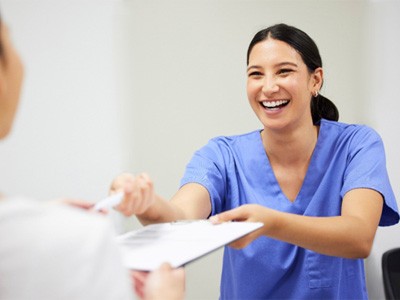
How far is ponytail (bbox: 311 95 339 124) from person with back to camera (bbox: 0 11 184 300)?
0.97 meters

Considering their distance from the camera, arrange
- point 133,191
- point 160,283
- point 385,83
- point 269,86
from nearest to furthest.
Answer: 1. point 160,283
2. point 133,191
3. point 269,86
4. point 385,83

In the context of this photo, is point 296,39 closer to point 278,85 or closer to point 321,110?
point 278,85

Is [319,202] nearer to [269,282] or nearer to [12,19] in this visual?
[269,282]

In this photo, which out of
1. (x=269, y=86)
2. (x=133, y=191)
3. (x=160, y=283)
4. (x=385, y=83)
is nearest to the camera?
(x=160, y=283)

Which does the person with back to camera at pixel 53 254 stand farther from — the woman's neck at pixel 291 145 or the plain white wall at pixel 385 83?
the plain white wall at pixel 385 83

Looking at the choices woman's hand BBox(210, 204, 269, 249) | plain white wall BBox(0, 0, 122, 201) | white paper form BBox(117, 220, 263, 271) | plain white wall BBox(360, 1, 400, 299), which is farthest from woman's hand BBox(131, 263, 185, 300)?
plain white wall BBox(360, 1, 400, 299)

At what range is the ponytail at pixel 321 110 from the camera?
130 centimetres

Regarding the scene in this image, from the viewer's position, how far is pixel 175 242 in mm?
690

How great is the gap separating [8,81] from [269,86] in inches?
31.6

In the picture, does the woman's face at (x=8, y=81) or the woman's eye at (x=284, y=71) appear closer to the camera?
the woman's face at (x=8, y=81)

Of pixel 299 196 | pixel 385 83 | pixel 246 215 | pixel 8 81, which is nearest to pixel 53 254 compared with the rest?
pixel 8 81

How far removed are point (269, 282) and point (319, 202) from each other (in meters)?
0.23

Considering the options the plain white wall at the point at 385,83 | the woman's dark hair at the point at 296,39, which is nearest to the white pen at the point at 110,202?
the woman's dark hair at the point at 296,39

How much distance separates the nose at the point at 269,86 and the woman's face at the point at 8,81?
2.55 feet
